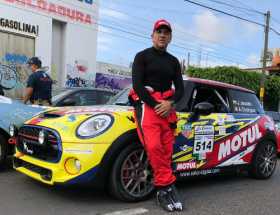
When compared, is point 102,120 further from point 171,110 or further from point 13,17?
point 13,17

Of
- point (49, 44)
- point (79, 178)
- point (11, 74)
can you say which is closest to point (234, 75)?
point (49, 44)

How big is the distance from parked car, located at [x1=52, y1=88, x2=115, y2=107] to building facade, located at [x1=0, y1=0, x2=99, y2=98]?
26.4ft

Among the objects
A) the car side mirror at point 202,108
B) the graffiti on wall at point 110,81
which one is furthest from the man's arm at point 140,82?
the graffiti on wall at point 110,81

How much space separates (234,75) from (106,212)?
22.2 metres

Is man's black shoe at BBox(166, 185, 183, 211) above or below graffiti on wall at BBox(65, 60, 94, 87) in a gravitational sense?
below

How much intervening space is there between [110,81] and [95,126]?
58.2ft

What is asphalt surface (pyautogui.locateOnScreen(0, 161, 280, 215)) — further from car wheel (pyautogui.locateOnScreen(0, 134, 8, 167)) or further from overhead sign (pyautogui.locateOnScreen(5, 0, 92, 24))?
overhead sign (pyautogui.locateOnScreen(5, 0, 92, 24))

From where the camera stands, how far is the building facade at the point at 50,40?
15914 millimetres

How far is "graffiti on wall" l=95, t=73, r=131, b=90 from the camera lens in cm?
2111

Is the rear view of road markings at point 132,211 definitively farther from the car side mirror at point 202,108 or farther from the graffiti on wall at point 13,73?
the graffiti on wall at point 13,73

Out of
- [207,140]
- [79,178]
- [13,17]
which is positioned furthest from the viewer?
[13,17]

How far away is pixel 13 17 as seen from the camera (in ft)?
51.5

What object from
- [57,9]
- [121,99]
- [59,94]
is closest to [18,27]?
[57,9]

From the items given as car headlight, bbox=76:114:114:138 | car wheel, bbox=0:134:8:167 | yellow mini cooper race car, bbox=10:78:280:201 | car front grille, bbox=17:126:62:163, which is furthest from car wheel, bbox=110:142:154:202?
car wheel, bbox=0:134:8:167
